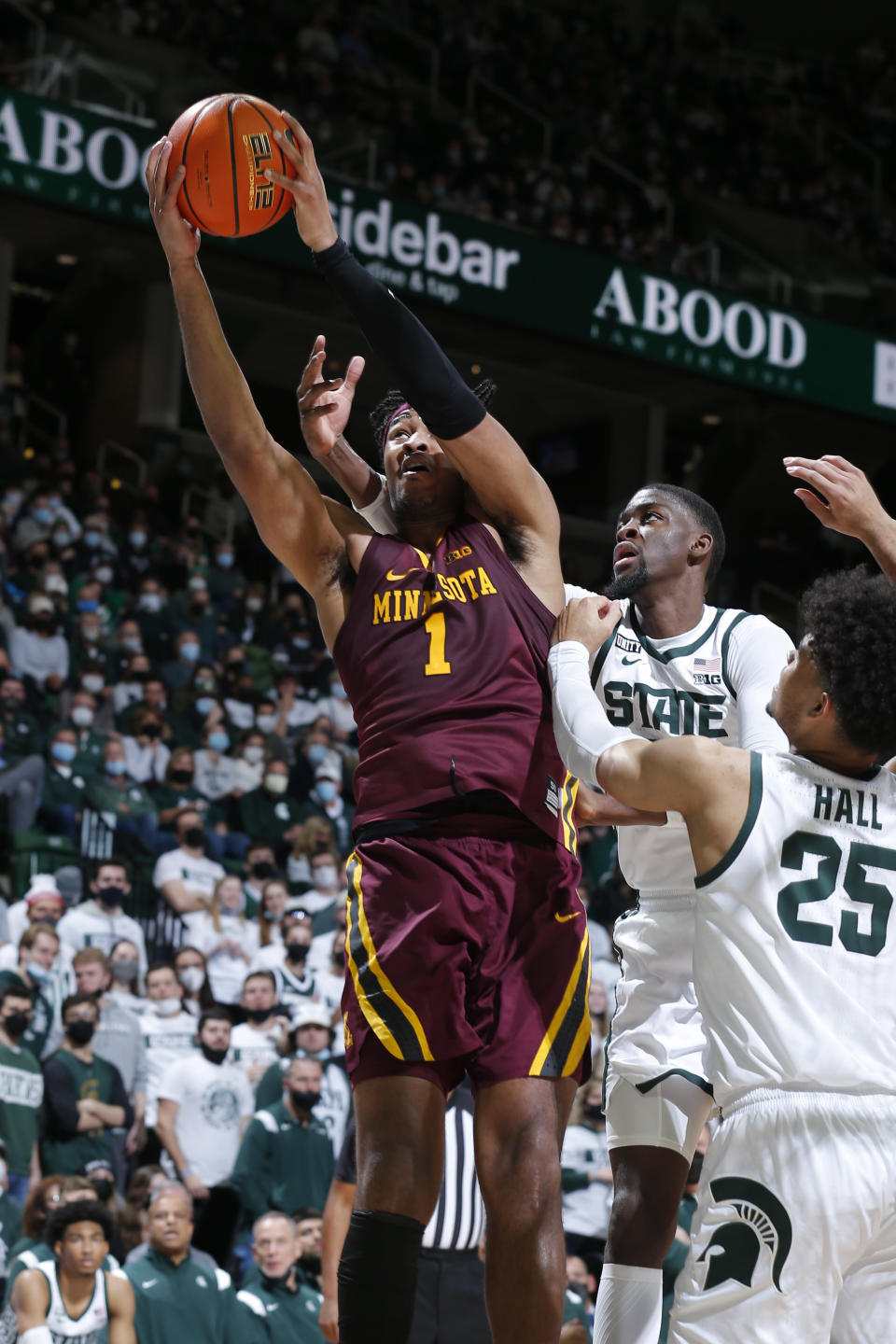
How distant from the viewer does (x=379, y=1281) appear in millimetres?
3312


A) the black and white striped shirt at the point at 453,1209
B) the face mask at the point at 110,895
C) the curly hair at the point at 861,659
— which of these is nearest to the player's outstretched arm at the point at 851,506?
the curly hair at the point at 861,659

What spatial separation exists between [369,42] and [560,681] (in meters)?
19.7

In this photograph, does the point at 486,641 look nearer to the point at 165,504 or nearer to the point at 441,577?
the point at 441,577

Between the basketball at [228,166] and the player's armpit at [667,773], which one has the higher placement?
the basketball at [228,166]

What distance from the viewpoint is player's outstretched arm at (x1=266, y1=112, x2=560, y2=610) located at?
→ 3719mm

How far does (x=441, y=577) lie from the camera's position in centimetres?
387

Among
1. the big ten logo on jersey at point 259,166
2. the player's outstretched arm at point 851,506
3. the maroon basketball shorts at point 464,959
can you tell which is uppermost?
the big ten logo on jersey at point 259,166

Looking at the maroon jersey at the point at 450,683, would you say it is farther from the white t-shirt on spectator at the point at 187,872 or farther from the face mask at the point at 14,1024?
the white t-shirt on spectator at the point at 187,872

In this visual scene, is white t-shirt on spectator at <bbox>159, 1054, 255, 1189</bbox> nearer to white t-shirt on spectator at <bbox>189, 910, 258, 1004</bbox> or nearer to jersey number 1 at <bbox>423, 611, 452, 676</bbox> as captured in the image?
white t-shirt on spectator at <bbox>189, 910, 258, 1004</bbox>

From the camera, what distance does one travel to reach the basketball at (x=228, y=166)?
3924 mm

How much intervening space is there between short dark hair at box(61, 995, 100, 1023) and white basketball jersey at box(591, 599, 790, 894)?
15.7 feet

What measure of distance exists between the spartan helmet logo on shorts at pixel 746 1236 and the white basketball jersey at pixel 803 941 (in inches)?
7.9

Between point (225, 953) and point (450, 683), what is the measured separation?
689 centimetres

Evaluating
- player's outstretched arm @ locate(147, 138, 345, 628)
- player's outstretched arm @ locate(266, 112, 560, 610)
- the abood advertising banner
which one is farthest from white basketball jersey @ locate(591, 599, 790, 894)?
the abood advertising banner
